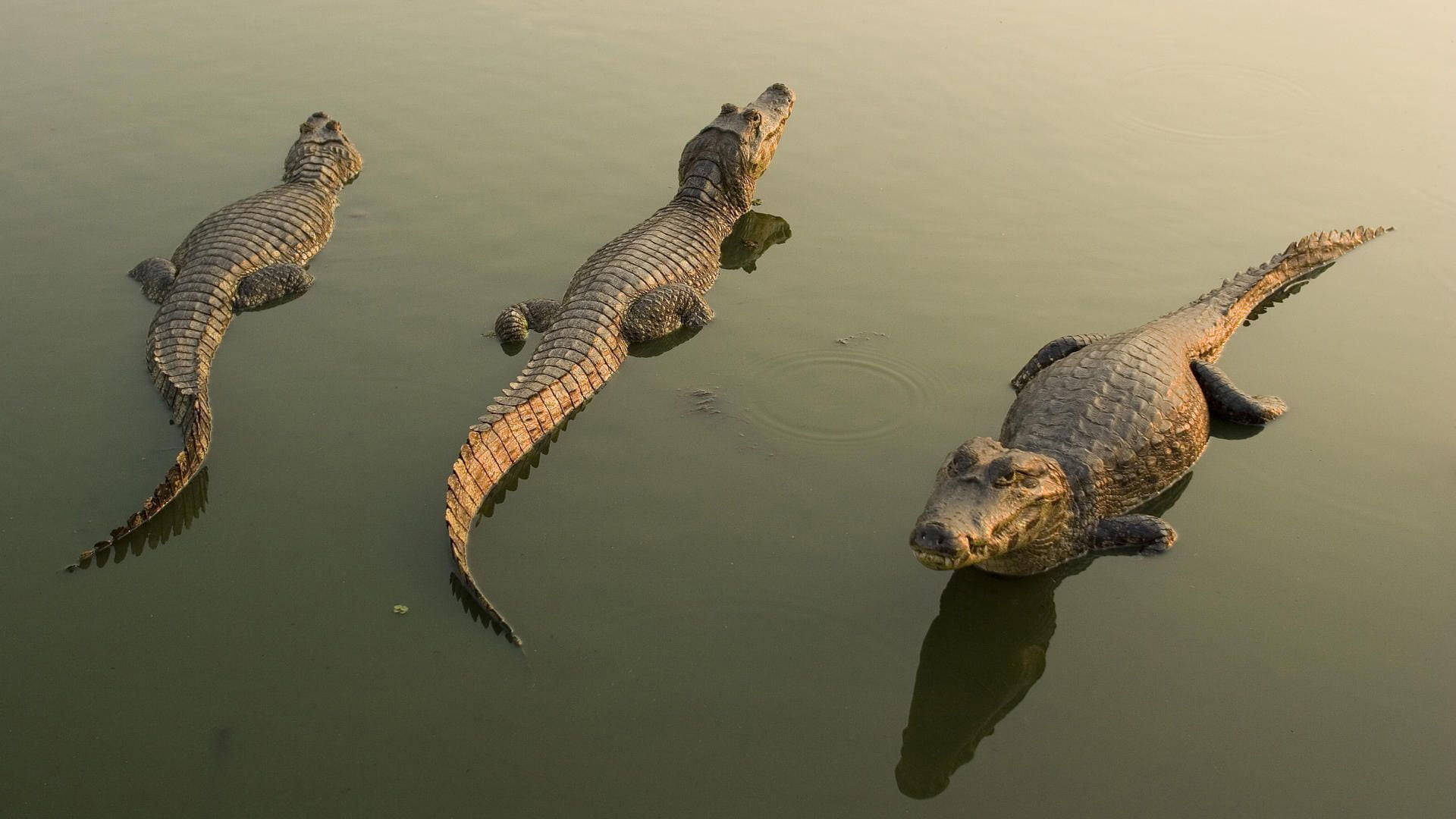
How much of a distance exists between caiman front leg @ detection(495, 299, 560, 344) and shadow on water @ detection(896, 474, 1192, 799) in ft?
11.5

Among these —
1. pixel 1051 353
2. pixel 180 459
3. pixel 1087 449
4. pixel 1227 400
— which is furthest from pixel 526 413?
pixel 1227 400

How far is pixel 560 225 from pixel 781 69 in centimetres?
385

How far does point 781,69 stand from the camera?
1152 centimetres

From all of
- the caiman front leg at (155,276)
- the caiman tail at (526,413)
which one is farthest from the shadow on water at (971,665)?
the caiman front leg at (155,276)

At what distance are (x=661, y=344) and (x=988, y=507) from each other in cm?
332

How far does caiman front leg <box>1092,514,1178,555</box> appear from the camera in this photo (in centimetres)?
550

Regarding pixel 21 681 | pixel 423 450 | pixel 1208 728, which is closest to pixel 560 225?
pixel 423 450

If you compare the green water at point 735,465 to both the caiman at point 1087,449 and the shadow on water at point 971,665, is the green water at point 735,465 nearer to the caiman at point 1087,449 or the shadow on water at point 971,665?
the shadow on water at point 971,665

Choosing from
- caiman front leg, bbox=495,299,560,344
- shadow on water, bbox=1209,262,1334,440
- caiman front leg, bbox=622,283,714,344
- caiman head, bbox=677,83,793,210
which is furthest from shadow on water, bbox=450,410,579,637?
shadow on water, bbox=1209,262,1334,440

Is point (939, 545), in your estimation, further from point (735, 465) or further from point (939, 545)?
point (735, 465)

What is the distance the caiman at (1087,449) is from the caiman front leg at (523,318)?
125 inches

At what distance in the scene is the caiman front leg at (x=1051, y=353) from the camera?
6781mm

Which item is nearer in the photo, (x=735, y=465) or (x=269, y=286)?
(x=735, y=465)

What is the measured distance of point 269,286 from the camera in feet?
25.7
